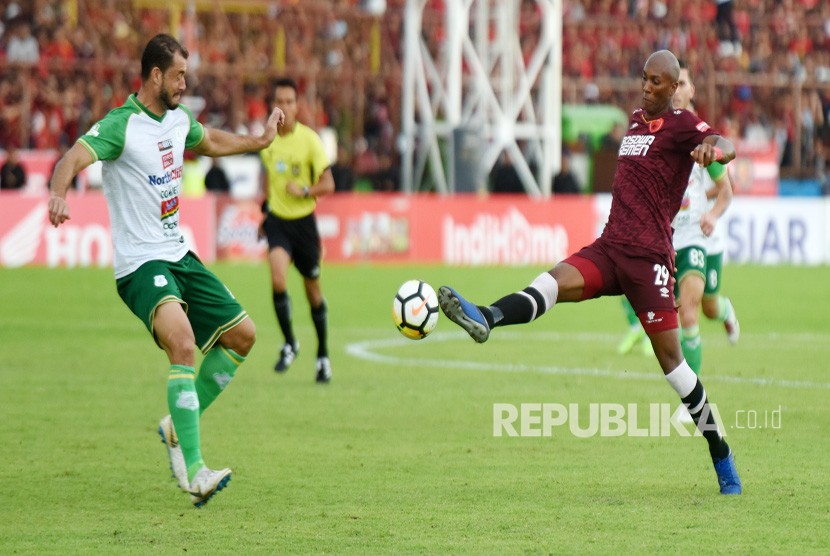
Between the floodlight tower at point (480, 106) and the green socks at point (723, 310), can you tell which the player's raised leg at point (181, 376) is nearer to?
the green socks at point (723, 310)

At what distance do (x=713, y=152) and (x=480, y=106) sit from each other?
24.0 meters

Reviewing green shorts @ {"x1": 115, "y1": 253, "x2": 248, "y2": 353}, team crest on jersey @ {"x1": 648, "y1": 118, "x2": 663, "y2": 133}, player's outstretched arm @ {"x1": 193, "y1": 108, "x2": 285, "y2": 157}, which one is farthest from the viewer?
player's outstretched arm @ {"x1": 193, "y1": 108, "x2": 285, "y2": 157}

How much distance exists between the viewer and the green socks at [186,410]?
23.5 feet

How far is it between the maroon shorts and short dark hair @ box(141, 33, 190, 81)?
8.00 feet

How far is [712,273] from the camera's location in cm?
1148

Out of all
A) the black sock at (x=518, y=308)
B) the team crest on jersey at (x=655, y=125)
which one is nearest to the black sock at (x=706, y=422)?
the black sock at (x=518, y=308)

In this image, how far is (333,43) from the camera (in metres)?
33.8

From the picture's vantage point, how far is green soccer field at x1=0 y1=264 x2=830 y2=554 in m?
6.44

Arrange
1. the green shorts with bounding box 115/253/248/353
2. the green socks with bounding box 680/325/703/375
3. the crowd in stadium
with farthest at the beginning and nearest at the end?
1. the crowd in stadium
2. the green socks with bounding box 680/325/703/375
3. the green shorts with bounding box 115/253/248/353

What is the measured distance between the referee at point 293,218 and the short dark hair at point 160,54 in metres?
5.19

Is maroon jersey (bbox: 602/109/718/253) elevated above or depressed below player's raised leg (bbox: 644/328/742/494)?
above

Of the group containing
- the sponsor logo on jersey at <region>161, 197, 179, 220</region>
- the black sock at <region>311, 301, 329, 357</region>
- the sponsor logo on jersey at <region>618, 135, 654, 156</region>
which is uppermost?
the sponsor logo on jersey at <region>618, 135, 654, 156</region>

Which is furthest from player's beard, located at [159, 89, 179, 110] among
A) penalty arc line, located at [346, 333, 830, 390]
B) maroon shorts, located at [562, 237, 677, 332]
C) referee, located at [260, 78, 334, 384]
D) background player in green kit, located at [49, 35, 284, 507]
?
penalty arc line, located at [346, 333, 830, 390]

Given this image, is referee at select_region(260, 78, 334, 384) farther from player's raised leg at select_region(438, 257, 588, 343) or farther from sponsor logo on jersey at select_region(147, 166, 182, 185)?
player's raised leg at select_region(438, 257, 588, 343)
